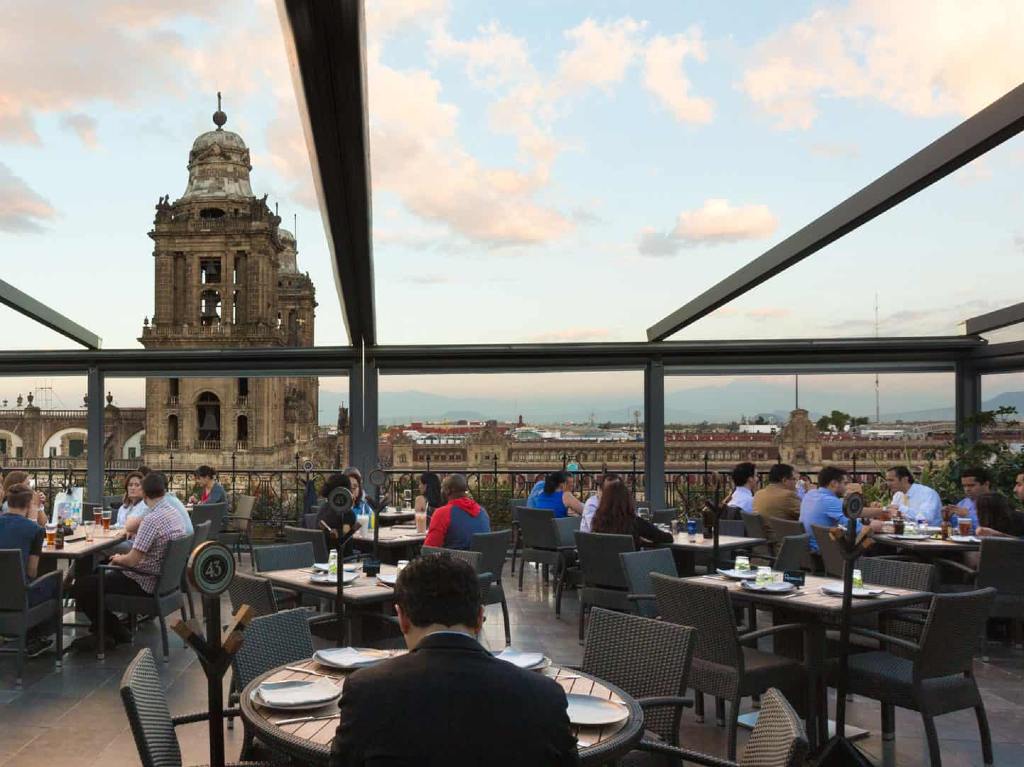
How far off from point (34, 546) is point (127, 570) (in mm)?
602

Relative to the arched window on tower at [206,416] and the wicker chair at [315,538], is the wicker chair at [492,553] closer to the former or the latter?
the wicker chair at [315,538]

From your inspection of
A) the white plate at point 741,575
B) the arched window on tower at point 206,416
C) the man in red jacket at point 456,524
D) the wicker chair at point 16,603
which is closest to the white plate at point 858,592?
the white plate at point 741,575

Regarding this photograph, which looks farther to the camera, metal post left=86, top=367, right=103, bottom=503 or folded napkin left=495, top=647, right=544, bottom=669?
metal post left=86, top=367, right=103, bottom=503

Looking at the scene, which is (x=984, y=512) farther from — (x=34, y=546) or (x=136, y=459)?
(x=136, y=459)

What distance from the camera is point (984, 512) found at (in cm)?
628

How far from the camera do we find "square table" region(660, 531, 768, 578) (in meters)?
6.30

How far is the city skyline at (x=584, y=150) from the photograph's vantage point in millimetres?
5406

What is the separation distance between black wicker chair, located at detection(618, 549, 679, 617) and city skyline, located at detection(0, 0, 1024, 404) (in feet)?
9.25

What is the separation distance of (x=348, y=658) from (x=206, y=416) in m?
49.5

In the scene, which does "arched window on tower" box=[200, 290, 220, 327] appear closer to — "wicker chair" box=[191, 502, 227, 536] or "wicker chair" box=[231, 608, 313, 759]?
"wicker chair" box=[191, 502, 227, 536]

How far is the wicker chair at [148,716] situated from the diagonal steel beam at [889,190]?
14.3 feet

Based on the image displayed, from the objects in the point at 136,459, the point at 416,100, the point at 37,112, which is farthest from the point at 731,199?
the point at 136,459

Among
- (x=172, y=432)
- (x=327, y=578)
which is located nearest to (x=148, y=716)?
(x=327, y=578)

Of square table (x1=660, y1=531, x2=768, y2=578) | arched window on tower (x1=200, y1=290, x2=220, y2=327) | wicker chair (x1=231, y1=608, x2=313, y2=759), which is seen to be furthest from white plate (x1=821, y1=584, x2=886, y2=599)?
arched window on tower (x1=200, y1=290, x2=220, y2=327)
